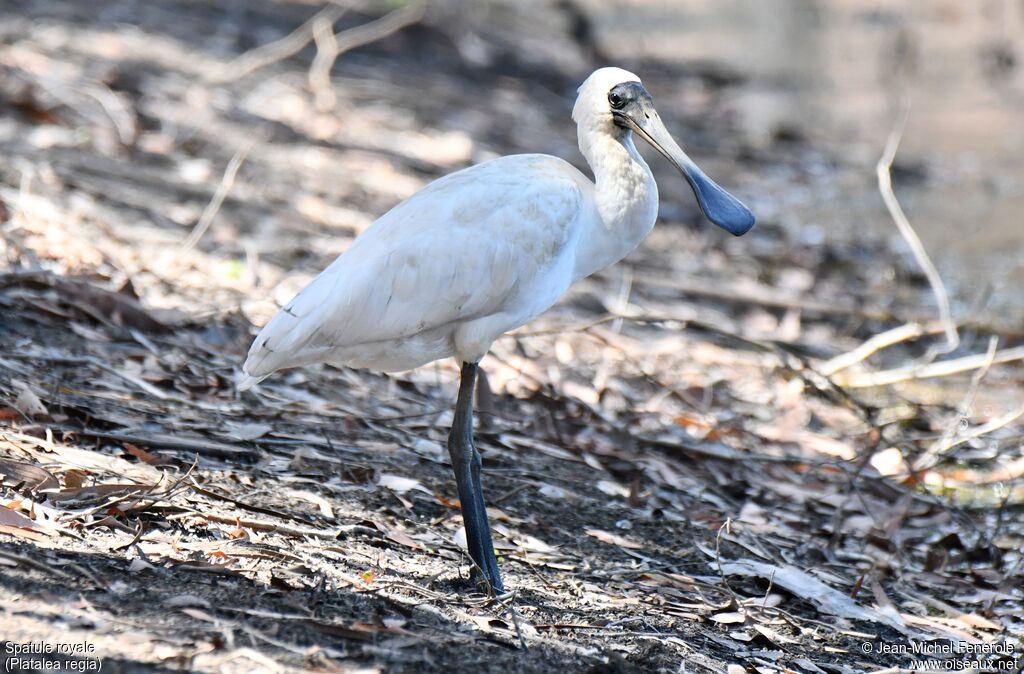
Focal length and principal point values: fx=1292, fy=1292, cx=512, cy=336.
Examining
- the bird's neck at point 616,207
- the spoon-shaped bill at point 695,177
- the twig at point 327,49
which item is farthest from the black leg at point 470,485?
the twig at point 327,49

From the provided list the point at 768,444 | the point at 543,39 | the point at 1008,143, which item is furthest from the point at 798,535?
the point at 543,39

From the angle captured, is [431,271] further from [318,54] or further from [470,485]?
[318,54]

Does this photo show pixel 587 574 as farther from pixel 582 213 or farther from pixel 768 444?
pixel 768 444

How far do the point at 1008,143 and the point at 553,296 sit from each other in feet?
38.0

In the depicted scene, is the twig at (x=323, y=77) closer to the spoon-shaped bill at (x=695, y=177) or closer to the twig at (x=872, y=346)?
the twig at (x=872, y=346)

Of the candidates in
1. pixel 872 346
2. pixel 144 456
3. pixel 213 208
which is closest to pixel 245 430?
pixel 144 456

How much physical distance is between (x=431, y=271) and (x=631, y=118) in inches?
34.4

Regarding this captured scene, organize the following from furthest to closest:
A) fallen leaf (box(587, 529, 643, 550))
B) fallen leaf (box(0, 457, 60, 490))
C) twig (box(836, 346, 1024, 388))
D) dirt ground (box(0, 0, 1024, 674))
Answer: twig (box(836, 346, 1024, 388))
fallen leaf (box(587, 529, 643, 550))
fallen leaf (box(0, 457, 60, 490))
dirt ground (box(0, 0, 1024, 674))

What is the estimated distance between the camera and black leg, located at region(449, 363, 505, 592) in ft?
13.0

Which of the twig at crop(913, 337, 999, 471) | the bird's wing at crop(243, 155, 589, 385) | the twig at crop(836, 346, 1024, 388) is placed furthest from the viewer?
the twig at crop(836, 346, 1024, 388)

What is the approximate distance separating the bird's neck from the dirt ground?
100 cm

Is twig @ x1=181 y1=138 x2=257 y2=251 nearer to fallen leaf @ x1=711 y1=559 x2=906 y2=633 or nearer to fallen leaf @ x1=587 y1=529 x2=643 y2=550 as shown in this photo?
fallen leaf @ x1=587 y1=529 x2=643 y2=550

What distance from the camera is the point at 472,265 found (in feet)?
13.0

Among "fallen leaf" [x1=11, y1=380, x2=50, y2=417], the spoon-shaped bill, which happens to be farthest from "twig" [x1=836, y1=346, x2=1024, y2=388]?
"fallen leaf" [x1=11, y1=380, x2=50, y2=417]
